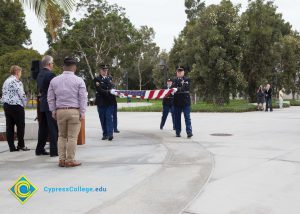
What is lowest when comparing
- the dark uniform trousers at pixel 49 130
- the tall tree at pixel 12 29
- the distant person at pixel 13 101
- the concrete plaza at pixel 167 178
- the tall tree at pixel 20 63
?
the concrete plaza at pixel 167 178

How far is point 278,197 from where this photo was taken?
4738 mm

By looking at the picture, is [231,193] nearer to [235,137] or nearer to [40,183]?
[40,183]

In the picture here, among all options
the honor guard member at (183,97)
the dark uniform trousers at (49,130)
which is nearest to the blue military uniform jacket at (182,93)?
the honor guard member at (183,97)

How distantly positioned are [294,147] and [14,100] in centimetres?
616

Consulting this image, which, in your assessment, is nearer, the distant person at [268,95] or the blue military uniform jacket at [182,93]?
the blue military uniform jacket at [182,93]

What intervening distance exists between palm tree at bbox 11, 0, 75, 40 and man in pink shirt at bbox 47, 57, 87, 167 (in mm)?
3525

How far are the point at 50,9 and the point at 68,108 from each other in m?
4.22

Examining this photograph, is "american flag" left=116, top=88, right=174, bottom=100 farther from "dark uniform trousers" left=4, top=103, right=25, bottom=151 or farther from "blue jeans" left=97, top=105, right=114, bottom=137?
"dark uniform trousers" left=4, top=103, right=25, bottom=151

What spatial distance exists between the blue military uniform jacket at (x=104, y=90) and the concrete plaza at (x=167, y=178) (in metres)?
1.48

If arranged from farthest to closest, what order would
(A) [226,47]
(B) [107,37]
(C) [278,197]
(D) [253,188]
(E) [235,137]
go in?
(B) [107,37] → (A) [226,47] → (E) [235,137] → (D) [253,188] → (C) [278,197]

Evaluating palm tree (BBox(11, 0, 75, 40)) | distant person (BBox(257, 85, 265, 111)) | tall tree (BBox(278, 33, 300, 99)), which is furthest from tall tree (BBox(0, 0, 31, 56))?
palm tree (BBox(11, 0, 75, 40))

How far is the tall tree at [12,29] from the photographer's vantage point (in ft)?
162

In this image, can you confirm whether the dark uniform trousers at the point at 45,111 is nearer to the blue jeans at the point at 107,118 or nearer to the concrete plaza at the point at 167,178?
the concrete plaza at the point at 167,178

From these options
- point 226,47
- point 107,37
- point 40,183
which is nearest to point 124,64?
point 107,37
